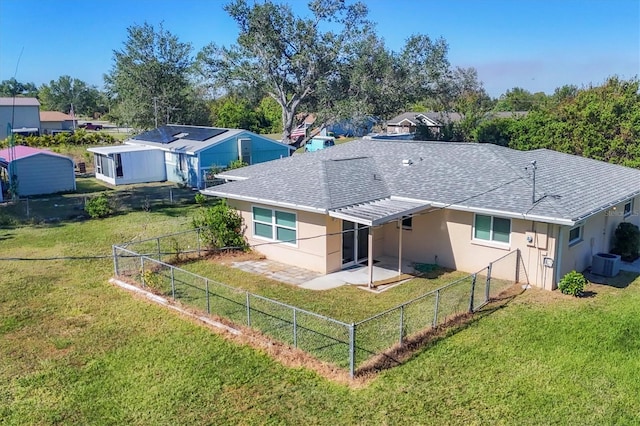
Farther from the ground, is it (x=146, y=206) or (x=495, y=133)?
(x=495, y=133)

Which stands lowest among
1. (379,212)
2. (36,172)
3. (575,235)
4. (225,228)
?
(225,228)

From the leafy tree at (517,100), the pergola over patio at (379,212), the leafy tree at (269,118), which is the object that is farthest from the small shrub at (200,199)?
the leafy tree at (517,100)

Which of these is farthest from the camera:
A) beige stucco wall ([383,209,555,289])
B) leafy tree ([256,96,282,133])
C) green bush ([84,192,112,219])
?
leafy tree ([256,96,282,133])

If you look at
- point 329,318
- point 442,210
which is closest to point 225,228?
point 442,210

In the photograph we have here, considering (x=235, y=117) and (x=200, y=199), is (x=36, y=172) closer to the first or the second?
(x=200, y=199)

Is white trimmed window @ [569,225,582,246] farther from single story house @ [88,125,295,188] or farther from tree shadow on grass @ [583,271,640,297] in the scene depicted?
single story house @ [88,125,295,188]

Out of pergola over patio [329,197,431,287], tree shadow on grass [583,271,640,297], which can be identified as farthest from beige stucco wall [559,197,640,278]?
pergola over patio [329,197,431,287]
